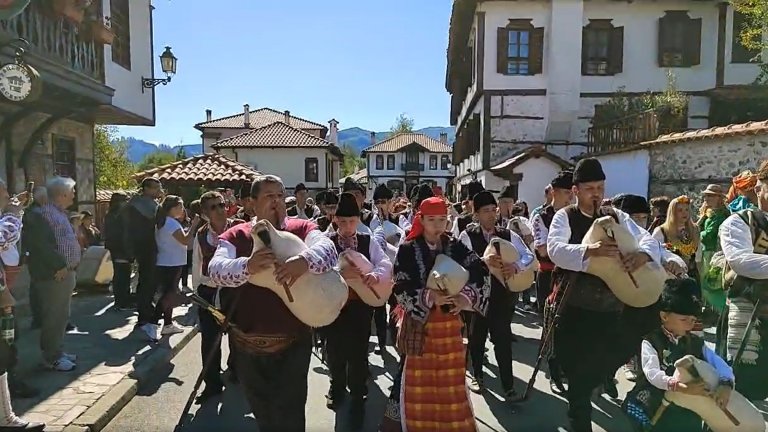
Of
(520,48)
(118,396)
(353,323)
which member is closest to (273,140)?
(520,48)

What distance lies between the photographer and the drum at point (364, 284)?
14.0ft

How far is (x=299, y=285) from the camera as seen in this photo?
297 centimetres

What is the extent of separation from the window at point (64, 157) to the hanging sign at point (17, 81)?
133 inches

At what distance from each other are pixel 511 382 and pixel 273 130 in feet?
128

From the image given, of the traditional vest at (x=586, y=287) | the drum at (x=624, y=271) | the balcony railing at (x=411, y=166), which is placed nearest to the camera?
the drum at (x=624, y=271)

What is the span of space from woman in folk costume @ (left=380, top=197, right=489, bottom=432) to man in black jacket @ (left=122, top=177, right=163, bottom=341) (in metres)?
4.36

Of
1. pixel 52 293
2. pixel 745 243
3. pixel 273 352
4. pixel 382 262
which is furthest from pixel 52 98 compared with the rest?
pixel 745 243

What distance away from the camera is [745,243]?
375 cm

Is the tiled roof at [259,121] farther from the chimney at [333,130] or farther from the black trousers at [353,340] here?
the black trousers at [353,340]

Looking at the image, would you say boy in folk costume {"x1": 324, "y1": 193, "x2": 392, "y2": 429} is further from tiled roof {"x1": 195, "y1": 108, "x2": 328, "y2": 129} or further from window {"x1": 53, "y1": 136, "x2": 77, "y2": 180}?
tiled roof {"x1": 195, "y1": 108, "x2": 328, "y2": 129}

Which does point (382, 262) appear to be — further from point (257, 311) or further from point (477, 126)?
point (477, 126)

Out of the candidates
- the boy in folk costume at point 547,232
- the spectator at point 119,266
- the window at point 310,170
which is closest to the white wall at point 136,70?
the spectator at point 119,266

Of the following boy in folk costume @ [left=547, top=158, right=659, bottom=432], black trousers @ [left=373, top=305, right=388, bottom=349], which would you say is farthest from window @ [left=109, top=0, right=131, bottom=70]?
boy in folk costume @ [left=547, top=158, right=659, bottom=432]

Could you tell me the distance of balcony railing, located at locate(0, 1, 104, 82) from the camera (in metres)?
7.45
